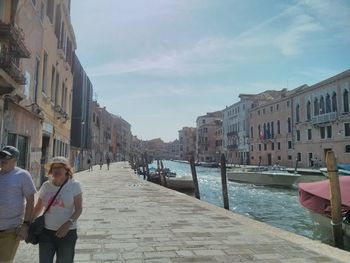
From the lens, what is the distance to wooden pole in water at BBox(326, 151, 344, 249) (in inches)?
349

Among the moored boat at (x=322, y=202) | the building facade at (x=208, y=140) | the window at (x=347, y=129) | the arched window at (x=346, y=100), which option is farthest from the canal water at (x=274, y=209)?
the building facade at (x=208, y=140)

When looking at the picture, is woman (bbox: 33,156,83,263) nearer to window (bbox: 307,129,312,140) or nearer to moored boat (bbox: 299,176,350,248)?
moored boat (bbox: 299,176,350,248)

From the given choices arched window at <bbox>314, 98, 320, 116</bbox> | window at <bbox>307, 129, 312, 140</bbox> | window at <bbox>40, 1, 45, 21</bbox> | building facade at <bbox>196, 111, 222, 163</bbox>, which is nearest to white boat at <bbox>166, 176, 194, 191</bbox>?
window at <bbox>40, 1, 45, 21</bbox>

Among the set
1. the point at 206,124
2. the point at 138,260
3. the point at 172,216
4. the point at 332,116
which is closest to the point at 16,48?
the point at 172,216

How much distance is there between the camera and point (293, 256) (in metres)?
5.85

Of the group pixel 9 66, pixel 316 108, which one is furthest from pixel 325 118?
pixel 9 66

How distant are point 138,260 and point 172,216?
4305 mm

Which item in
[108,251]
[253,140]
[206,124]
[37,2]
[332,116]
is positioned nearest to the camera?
[108,251]

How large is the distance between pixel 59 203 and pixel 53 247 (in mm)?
410

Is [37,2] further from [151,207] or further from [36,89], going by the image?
[151,207]

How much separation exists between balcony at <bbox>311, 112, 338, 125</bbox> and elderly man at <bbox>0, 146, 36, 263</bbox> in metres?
43.8

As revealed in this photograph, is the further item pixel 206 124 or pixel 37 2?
pixel 206 124

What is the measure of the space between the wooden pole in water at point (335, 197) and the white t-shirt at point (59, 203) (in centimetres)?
656

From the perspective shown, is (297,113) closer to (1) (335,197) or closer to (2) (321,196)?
(2) (321,196)
